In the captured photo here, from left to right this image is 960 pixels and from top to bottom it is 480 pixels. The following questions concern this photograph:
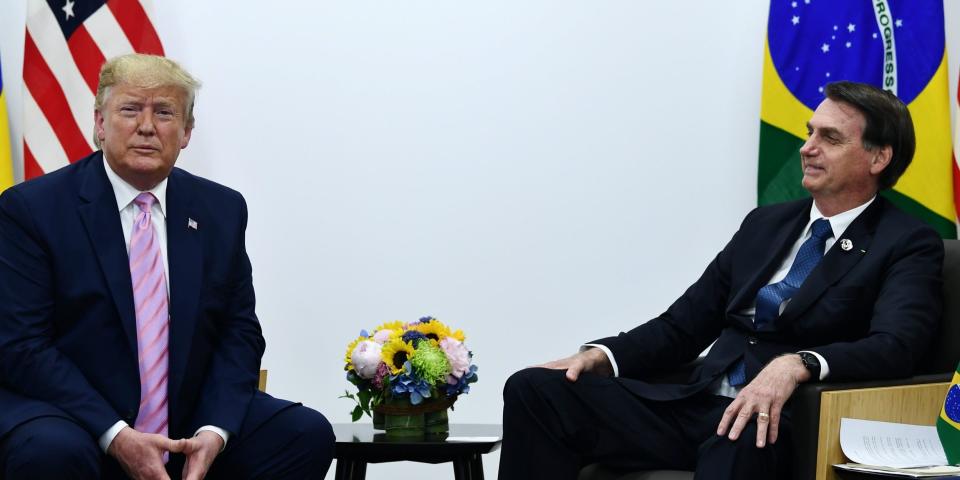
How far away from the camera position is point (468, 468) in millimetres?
3078

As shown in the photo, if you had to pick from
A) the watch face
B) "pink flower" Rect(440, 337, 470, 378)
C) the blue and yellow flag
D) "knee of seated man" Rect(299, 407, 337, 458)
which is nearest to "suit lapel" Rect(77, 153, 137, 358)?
"knee of seated man" Rect(299, 407, 337, 458)

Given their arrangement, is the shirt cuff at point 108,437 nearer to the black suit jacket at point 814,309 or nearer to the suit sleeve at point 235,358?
the suit sleeve at point 235,358

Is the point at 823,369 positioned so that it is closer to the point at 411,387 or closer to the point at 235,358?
the point at 411,387

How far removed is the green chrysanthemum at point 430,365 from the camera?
119 inches

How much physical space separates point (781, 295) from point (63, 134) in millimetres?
2550

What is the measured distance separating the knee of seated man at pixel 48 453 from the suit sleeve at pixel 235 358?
31 cm

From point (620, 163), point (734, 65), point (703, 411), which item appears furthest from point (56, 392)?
point (734, 65)

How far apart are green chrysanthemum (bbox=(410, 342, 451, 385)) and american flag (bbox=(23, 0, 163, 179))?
1.67m

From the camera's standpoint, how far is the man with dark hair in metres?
2.51

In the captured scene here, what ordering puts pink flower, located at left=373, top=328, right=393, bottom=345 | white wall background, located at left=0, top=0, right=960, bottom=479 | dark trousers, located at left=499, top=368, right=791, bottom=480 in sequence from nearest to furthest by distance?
1. dark trousers, located at left=499, top=368, right=791, bottom=480
2. pink flower, located at left=373, top=328, right=393, bottom=345
3. white wall background, located at left=0, top=0, right=960, bottom=479

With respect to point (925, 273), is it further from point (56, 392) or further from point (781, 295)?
point (56, 392)

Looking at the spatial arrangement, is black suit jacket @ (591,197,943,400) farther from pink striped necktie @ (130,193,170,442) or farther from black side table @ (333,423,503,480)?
pink striped necktie @ (130,193,170,442)

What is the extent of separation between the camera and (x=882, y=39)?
155 inches

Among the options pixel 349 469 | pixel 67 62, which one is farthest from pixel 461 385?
pixel 67 62
